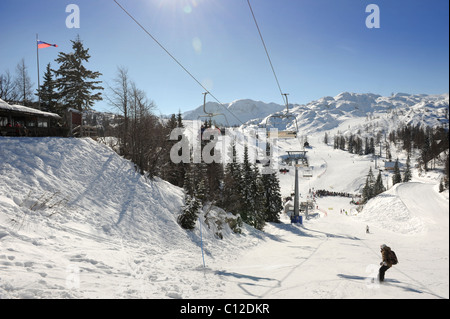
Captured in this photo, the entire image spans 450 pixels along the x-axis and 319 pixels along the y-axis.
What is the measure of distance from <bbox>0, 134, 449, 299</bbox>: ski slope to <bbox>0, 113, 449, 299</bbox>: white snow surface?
0.04m

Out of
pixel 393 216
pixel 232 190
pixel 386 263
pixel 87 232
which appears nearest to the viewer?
pixel 386 263

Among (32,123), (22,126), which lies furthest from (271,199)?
(32,123)

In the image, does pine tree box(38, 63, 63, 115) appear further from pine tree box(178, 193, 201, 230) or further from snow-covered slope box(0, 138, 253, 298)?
pine tree box(178, 193, 201, 230)

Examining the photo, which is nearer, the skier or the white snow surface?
the white snow surface

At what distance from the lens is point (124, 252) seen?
9.45m

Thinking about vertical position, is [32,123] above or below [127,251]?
above

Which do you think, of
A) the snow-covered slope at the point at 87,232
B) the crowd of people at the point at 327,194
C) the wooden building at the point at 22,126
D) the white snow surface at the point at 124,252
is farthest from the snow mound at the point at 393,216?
the crowd of people at the point at 327,194

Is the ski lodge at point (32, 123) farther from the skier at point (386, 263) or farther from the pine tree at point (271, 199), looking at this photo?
the pine tree at point (271, 199)

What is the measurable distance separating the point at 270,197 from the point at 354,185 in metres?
83.8

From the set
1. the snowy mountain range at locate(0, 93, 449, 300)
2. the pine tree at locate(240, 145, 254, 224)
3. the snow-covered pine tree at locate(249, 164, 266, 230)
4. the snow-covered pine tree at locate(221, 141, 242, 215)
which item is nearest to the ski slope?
the snowy mountain range at locate(0, 93, 449, 300)

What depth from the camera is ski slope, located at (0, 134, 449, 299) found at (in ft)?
20.8

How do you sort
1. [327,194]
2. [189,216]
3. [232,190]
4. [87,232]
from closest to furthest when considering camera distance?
[87,232] < [189,216] < [232,190] < [327,194]

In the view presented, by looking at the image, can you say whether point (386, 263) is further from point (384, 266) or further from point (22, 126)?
point (22, 126)
